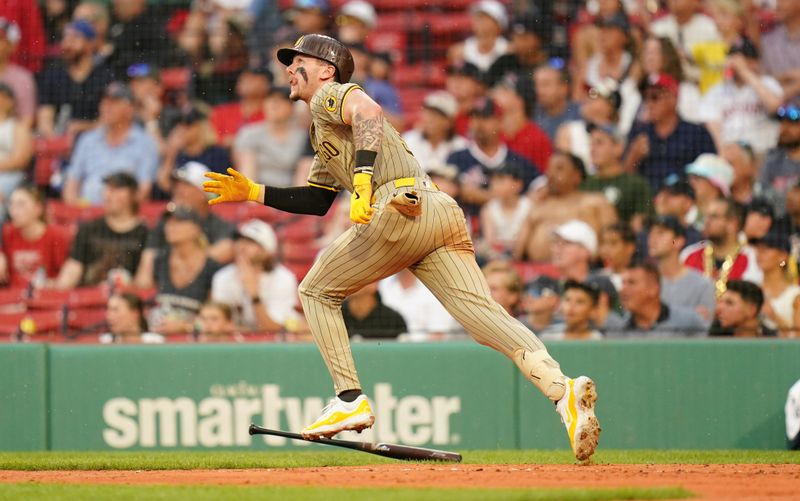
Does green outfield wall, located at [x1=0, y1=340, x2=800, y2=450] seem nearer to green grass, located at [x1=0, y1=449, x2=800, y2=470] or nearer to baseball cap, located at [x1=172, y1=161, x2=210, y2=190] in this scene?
green grass, located at [x1=0, y1=449, x2=800, y2=470]

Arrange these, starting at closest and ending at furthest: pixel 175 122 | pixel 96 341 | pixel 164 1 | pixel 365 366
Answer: pixel 365 366 < pixel 96 341 < pixel 175 122 < pixel 164 1

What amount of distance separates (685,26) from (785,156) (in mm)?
1790

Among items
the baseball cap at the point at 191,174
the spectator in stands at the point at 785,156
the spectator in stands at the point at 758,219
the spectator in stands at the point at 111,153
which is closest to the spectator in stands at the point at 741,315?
the spectator in stands at the point at 758,219

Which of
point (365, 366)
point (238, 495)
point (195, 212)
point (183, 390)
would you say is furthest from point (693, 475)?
point (195, 212)

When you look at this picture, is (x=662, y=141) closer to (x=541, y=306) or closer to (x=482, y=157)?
(x=482, y=157)

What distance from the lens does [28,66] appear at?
12.3m

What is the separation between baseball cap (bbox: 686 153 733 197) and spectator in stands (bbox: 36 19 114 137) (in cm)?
552

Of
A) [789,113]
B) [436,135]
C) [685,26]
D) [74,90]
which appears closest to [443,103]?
[436,135]

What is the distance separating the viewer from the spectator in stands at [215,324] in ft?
31.1

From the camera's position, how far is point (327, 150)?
5965mm

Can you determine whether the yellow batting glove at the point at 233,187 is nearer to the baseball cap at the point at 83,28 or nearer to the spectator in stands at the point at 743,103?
the spectator in stands at the point at 743,103

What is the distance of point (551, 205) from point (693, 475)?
482cm

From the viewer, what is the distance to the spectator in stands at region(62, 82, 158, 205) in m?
11.7

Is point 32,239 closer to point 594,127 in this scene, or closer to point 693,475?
point 594,127
